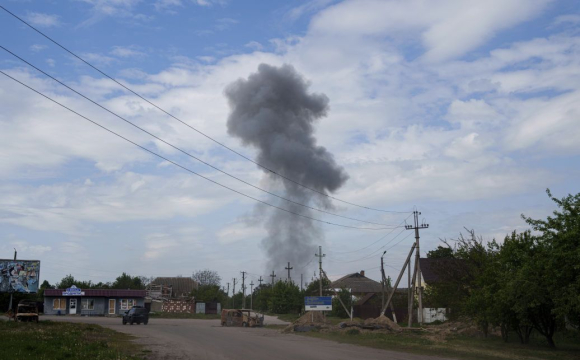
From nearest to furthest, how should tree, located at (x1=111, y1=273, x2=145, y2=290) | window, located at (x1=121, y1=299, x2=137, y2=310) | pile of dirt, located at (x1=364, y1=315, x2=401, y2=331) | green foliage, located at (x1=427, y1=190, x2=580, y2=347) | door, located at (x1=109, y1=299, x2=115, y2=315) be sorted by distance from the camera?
green foliage, located at (x1=427, y1=190, x2=580, y2=347), pile of dirt, located at (x1=364, y1=315, x2=401, y2=331), door, located at (x1=109, y1=299, x2=115, y2=315), window, located at (x1=121, y1=299, x2=137, y2=310), tree, located at (x1=111, y1=273, x2=145, y2=290)

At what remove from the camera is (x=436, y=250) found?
236ft

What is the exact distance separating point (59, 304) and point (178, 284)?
38341 millimetres

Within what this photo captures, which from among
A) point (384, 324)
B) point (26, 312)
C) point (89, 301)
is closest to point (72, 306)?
point (89, 301)

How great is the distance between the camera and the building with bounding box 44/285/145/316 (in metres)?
74.3

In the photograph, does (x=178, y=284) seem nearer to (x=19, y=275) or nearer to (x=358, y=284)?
(x=358, y=284)

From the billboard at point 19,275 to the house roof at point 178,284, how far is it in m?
53.7

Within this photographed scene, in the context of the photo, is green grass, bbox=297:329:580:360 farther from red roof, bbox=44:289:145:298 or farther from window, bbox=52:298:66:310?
window, bbox=52:298:66:310

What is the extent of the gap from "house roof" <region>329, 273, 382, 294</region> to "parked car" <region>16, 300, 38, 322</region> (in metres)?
76.0

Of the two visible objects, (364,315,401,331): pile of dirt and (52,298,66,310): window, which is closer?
(364,315,401,331): pile of dirt

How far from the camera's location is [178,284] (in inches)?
4390

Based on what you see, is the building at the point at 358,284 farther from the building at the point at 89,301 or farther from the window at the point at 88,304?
the window at the point at 88,304

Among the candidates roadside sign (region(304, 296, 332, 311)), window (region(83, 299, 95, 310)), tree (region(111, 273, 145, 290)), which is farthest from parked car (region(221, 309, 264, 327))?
tree (region(111, 273, 145, 290))

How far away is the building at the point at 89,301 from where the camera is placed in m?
74.3

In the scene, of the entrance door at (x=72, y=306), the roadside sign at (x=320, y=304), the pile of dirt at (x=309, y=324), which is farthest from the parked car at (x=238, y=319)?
the entrance door at (x=72, y=306)
